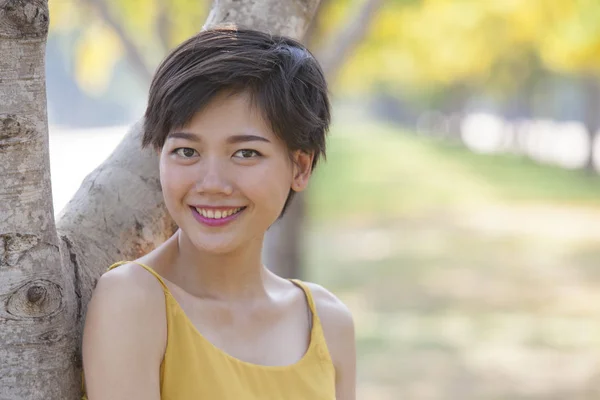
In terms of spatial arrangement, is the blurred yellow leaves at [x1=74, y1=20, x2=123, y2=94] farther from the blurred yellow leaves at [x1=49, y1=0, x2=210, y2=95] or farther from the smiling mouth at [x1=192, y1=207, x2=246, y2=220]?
the smiling mouth at [x1=192, y1=207, x2=246, y2=220]

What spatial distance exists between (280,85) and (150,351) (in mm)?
595

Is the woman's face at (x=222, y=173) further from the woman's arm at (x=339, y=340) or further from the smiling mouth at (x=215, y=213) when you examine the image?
the woman's arm at (x=339, y=340)

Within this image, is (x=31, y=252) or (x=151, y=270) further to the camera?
(x=151, y=270)

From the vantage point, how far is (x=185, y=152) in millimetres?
1920

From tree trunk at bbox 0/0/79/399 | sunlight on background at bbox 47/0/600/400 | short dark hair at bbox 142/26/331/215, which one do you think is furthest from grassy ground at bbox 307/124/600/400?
tree trunk at bbox 0/0/79/399

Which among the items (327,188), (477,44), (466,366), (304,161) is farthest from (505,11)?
(327,188)

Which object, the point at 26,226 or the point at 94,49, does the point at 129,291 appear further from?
the point at 94,49

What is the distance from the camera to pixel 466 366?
26.4 feet

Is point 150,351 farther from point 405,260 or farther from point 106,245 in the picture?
point 405,260

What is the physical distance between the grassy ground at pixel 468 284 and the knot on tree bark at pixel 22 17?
233 inches

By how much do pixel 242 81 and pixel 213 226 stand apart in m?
0.30

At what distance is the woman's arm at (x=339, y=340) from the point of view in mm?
2273

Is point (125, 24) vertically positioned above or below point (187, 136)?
above

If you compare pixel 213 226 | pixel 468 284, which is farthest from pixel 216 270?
pixel 468 284
